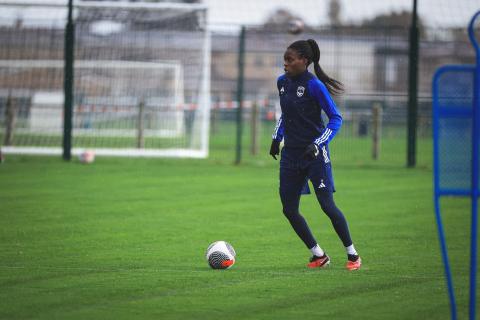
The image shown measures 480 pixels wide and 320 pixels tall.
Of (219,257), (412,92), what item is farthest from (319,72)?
(412,92)

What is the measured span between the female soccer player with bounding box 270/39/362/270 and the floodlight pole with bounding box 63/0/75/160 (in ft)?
40.3

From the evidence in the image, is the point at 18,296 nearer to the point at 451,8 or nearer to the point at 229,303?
the point at 229,303

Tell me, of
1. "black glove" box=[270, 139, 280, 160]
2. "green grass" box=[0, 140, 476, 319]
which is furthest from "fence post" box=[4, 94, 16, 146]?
"black glove" box=[270, 139, 280, 160]

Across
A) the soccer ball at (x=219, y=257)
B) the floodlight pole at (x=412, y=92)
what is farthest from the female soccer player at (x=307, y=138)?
the floodlight pole at (x=412, y=92)

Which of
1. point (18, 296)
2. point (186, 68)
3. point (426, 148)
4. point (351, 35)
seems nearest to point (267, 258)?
point (18, 296)

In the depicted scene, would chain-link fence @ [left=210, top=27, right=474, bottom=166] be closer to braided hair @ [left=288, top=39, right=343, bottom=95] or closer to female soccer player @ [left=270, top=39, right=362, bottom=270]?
braided hair @ [left=288, top=39, right=343, bottom=95]

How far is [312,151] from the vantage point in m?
7.93

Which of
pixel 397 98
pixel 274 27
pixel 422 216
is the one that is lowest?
pixel 422 216

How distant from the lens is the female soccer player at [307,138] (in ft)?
26.4

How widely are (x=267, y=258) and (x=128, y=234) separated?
6.90ft

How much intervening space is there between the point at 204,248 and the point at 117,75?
1381 cm

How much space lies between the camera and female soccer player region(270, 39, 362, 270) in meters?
8.04

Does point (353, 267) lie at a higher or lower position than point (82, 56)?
lower

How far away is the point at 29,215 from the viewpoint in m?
11.7
